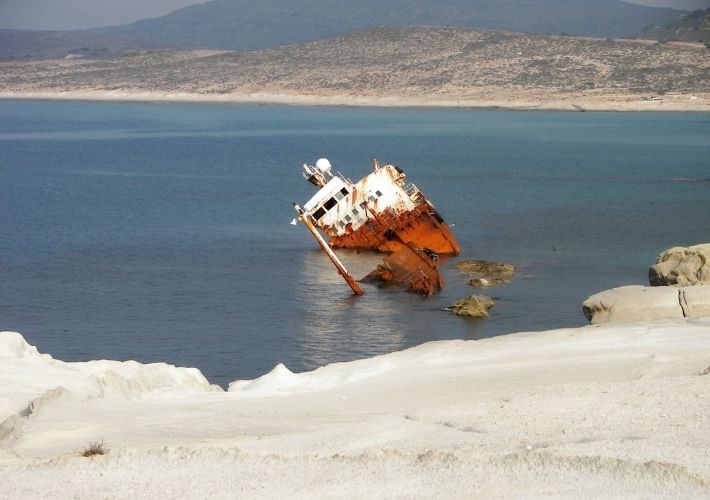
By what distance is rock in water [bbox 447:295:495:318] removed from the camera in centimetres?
2741

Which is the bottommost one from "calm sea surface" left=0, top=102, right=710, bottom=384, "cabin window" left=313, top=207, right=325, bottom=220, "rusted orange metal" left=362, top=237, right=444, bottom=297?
"calm sea surface" left=0, top=102, right=710, bottom=384

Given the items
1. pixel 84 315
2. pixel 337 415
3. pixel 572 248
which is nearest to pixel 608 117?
pixel 572 248

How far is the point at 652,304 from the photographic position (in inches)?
821

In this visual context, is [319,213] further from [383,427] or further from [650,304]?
[383,427]

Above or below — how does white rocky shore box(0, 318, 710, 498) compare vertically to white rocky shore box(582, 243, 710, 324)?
above

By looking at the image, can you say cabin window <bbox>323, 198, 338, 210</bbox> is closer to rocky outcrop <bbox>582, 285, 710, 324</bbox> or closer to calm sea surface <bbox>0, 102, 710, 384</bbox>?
calm sea surface <bbox>0, 102, 710, 384</bbox>

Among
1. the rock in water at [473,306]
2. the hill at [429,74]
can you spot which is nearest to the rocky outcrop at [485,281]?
the rock in water at [473,306]

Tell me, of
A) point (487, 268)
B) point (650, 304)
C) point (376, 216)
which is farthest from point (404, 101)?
point (650, 304)

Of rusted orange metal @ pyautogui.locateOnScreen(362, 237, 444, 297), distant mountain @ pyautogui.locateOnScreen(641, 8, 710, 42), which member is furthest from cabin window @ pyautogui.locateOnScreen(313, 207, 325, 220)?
distant mountain @ pyautogui.locateOnScreen(641, 8, 710, 42)

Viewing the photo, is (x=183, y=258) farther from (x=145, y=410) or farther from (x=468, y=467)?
(x=468, y=467)

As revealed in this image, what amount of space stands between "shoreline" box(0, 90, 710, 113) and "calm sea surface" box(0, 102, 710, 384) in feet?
84.5

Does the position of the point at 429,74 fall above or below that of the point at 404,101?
above

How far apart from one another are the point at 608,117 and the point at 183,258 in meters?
89.8

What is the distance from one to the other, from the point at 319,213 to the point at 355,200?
1.13 m
